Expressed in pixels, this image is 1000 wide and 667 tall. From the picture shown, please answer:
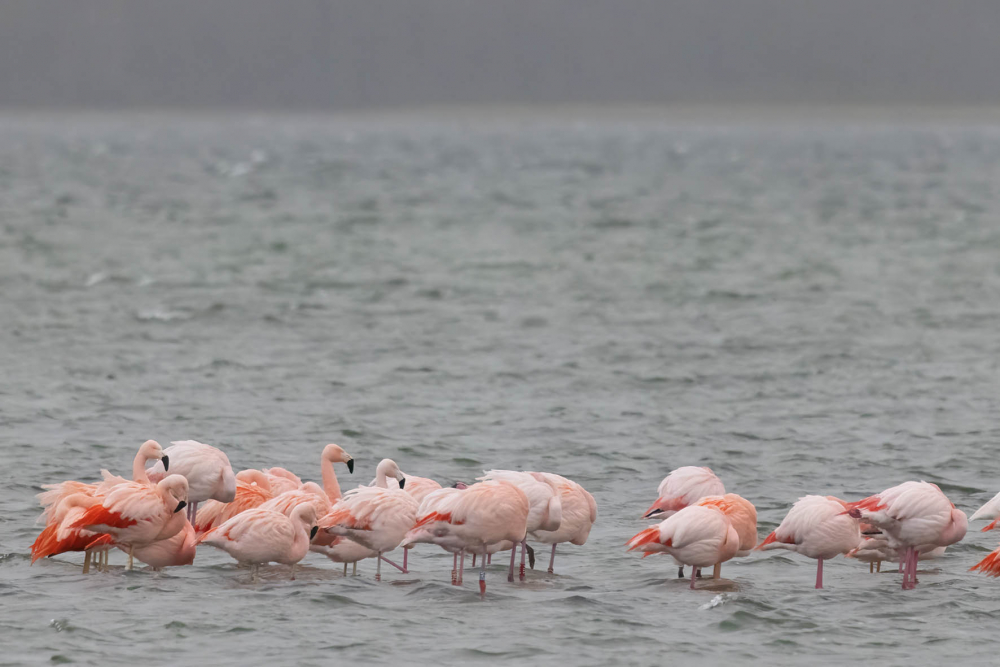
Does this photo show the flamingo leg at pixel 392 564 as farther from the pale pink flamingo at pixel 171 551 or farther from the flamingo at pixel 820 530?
the flamingo at pixel 820 530

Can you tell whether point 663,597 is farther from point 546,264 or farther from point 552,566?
point 546,264

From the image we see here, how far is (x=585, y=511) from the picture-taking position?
10.7m

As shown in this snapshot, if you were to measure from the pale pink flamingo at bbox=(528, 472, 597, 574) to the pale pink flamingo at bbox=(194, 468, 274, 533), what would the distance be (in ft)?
6.85

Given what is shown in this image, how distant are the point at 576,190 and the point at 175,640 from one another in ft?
174

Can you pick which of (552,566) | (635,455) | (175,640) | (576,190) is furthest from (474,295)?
(576,190)

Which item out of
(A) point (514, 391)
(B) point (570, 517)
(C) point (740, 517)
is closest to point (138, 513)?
(B) point (570, 517)

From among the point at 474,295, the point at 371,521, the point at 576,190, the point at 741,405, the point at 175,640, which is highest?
the point at 576,190

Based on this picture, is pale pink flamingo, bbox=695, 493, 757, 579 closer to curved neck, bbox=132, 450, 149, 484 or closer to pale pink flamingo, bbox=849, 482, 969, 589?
pale pink flamingo, bbox=849, 482, 969, 589

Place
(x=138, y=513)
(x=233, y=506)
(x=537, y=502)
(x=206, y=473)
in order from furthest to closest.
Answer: (x=233, y=506) < (x=206, y=473) < (x=537, y=502) < (x=138, y=513)

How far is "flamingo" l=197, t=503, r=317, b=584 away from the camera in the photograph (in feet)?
32.2

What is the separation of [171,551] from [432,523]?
1905mm

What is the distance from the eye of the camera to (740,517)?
10359mm

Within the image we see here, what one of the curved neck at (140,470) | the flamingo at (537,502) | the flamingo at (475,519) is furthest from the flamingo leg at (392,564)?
the curved neck at (140,470)

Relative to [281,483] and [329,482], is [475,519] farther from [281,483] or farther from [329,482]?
[281,483]
